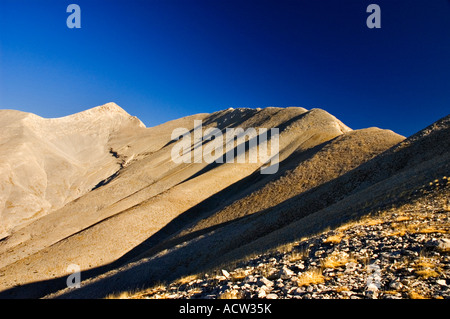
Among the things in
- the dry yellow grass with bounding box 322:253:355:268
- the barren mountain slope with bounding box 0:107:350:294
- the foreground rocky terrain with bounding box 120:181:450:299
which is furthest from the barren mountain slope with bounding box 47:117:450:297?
the barren mountain slope with bounding box 0:107:350:294

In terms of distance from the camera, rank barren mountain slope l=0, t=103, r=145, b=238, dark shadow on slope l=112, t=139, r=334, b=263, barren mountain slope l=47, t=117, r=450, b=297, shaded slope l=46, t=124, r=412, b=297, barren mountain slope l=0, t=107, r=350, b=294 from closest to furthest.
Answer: barren mountain slope l=47, t=117, r=450, b=297
shaded slope l=46, t=124, r=412, b=297
barren mountain slope l=0, t=107, r=350, b=294
dark shadow on slope l=112, t=139, r=334, b=263
barren mountain slope l=0, t=103, r=145, b=238

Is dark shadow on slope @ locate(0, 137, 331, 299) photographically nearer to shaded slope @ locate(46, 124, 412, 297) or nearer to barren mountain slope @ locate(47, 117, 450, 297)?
shaded slope @ locate(46, 124, 412, 297)

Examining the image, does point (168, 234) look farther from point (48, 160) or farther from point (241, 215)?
point (48, 160)

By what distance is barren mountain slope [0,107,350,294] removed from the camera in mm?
39281

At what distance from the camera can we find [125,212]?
49.5m

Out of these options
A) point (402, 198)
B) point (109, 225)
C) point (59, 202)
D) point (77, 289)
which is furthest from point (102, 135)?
point (402, 198)

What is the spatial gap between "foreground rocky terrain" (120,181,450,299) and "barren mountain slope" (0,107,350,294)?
36.5m

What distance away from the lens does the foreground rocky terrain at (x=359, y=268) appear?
570cm

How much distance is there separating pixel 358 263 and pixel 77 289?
92.9ft

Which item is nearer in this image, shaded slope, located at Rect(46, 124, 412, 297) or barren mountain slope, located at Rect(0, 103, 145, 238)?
shaded slope, located at Rect(46, 124, 412, 297)

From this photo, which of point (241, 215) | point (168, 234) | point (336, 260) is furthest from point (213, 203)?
point (336, 260)

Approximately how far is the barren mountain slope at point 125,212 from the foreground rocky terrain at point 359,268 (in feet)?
120

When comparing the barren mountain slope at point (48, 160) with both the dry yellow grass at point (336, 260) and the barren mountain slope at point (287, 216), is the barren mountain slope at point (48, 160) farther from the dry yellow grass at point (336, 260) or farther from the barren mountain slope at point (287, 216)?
the dry yellow grass at point (336, 260)
